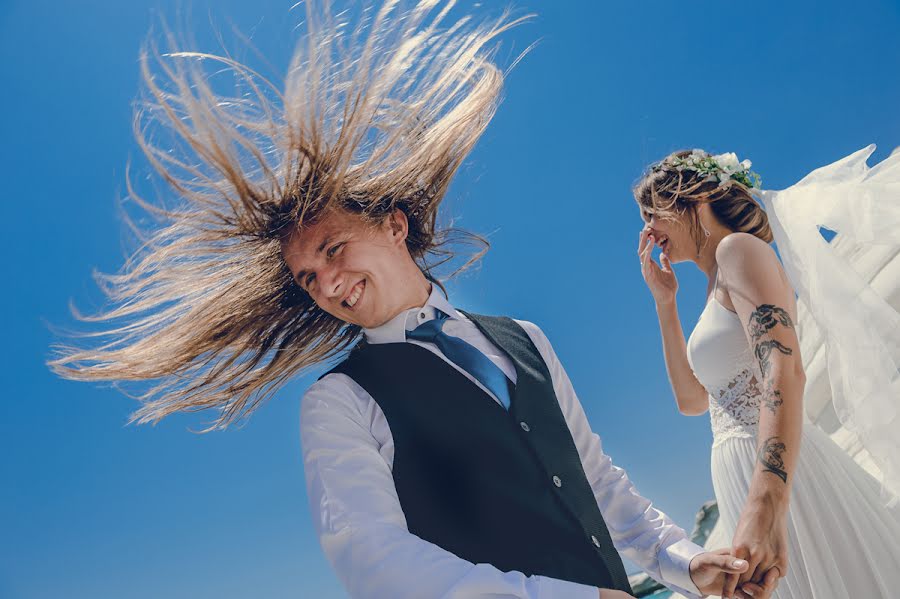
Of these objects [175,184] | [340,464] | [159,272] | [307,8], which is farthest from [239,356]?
[307,8]

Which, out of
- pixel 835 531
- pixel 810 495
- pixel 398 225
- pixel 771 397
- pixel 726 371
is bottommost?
pixel 835 531

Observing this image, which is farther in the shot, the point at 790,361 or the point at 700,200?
the point at 700,200

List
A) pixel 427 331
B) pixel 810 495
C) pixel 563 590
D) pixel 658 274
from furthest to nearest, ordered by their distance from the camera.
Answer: pixel 658 274 < pixel 810 495 < pixel 427 331 < pixel 563 590

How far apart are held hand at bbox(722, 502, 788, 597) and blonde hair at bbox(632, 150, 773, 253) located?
40.4 inches

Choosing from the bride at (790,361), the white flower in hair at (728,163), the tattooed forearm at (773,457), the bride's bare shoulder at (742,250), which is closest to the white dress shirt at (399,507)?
the bride at (790,361)

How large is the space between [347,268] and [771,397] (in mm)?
1183

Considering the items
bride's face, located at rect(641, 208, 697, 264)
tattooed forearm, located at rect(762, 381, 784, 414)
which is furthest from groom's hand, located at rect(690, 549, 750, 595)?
bride's face, located at rect(641, 208, 697, 264)

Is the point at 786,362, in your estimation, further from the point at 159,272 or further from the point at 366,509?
the point at 159,272

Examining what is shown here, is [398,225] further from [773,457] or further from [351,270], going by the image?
[773,457]

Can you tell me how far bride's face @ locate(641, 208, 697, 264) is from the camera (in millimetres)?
2578

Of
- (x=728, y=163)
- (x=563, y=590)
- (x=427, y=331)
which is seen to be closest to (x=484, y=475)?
(x=563, y=590)

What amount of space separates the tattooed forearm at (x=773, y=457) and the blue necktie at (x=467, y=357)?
2.62ft

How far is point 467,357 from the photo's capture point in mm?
1611

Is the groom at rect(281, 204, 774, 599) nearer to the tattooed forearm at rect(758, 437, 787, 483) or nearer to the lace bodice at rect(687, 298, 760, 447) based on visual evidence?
the tattooed forearm at rect(758, 437, 787, 483)
